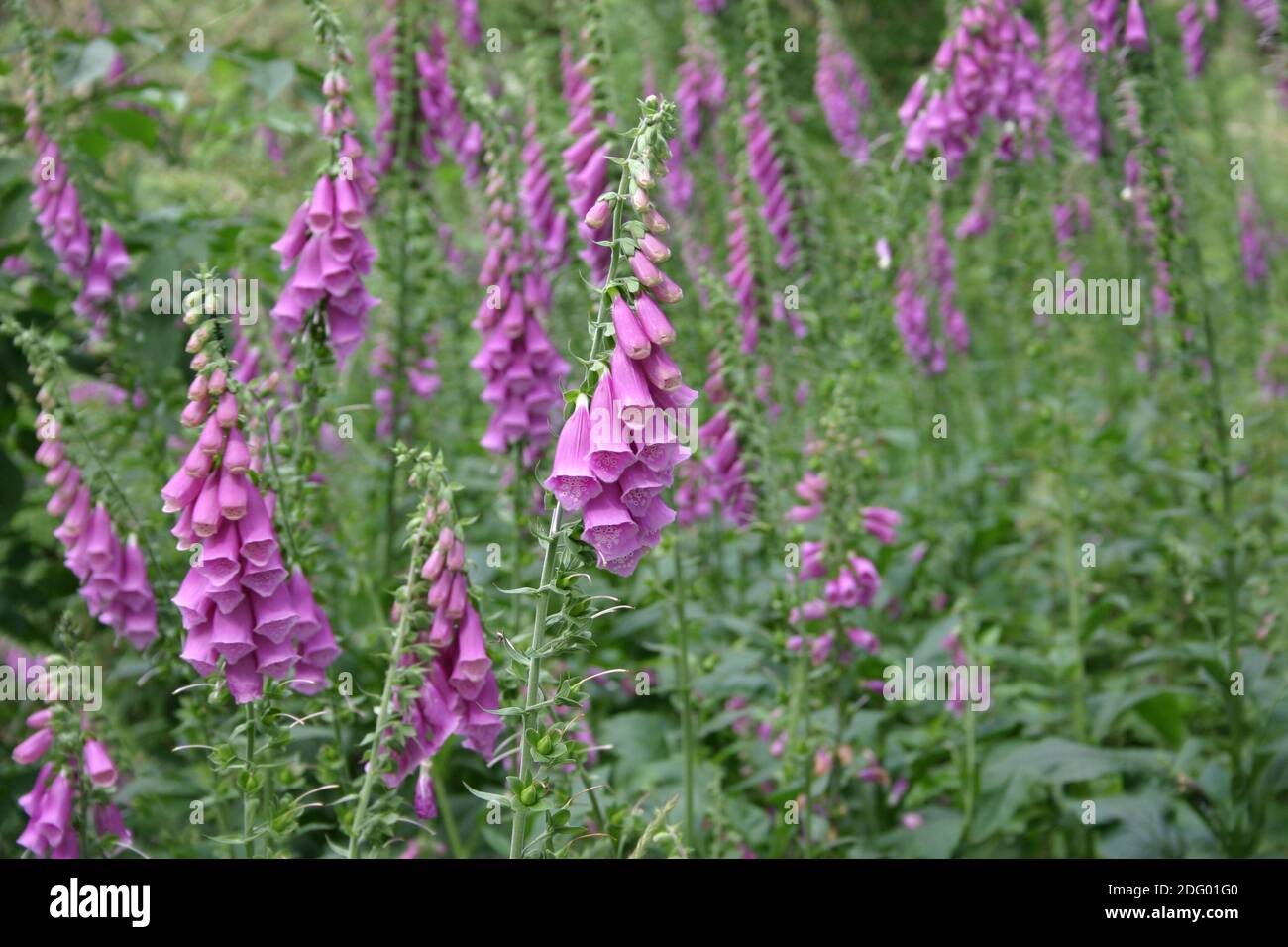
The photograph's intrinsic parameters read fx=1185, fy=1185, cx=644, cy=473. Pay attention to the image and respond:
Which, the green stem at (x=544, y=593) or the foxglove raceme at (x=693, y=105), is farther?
Result: the foxglove raceme at (x=693, y=105)

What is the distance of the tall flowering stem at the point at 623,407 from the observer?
6.21ft

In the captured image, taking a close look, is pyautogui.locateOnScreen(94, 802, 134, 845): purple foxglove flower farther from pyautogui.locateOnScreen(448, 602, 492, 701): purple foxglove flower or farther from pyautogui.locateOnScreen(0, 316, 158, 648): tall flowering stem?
pyautogui.locateOnScreen(448, 602, 492, 701): purple foxglove flower

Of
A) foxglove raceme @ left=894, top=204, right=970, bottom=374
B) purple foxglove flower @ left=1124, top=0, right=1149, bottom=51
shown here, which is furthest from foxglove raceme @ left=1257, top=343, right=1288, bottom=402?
purple foxglove flower @ left=1124, top=0, right=1149, bottom=51

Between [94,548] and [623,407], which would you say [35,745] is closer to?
[94,548]

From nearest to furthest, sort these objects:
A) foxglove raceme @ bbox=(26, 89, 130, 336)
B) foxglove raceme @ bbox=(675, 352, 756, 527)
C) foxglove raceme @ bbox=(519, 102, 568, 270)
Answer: foxglove raceme @ bbox=(26, 89, 130, 336)
foxglove raceme @ bbox=(675, 352, 756, 527)
foxglove raceme @ bbox=(519, 102, 568, 270)

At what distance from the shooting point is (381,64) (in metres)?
4.42

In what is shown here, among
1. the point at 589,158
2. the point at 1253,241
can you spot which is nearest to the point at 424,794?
the point at 589,158

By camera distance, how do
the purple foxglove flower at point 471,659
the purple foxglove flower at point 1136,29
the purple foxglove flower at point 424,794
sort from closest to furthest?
the purple foxglove flower at point 471,659, the purple foxglove flower at point 424,794, the purple foxglove flower at point 1136,29

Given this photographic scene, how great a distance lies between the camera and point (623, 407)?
1.90 m

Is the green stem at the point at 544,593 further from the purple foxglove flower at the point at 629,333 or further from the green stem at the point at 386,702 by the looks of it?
the green stem at the point at 386,702

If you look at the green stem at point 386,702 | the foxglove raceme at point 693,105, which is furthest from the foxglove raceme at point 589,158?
the foxglove raceme at point 693,105

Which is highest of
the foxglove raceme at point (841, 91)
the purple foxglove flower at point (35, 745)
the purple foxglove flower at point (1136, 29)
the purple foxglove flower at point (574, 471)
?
the foxglove raceme at point (841, 91)

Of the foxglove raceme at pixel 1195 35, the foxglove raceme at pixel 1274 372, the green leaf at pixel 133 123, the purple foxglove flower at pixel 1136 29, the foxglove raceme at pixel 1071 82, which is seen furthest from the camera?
the foxglove raceme at pixel 1274 372

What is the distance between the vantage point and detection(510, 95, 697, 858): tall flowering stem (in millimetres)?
1892
